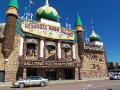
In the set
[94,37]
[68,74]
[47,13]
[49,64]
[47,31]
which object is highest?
[47,13]

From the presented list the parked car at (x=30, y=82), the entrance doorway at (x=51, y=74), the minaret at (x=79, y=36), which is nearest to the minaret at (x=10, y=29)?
the entrance doorway at (x=51, y=74)

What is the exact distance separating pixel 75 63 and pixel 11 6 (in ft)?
61.9

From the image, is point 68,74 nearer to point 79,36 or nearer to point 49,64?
point 49,64

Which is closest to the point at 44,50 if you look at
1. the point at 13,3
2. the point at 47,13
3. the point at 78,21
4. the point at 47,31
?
the point at 47,31

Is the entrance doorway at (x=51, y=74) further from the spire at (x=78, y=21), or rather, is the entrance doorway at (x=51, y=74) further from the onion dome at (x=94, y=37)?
the onion dome at (x=94, y=37)

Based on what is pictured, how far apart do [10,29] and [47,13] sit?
10.7 meters

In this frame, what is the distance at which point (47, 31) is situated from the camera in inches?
1802

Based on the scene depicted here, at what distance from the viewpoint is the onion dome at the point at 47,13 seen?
47594 mm

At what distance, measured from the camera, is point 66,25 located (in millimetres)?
52031

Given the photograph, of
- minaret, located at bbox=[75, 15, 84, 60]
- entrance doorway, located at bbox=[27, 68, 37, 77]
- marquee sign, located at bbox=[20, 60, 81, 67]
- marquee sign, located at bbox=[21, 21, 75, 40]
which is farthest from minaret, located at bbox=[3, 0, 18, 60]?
minaret, located at bbox=[75, 15, 84, 60]

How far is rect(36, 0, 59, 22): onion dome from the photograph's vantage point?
4759 centimetres

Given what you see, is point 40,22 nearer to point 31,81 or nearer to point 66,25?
point 66,25

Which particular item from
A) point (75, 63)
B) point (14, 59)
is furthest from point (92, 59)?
point (14, 59)

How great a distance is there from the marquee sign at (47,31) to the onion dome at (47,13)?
102 inches
